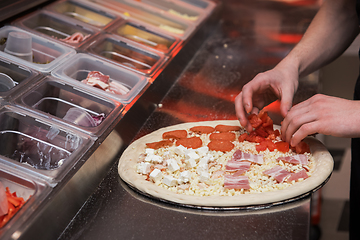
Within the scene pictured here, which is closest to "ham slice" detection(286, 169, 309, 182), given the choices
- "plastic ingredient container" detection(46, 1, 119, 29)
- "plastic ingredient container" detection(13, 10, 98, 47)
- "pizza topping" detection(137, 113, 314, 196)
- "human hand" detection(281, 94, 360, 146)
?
"pizza topping" detection(137, 113, 314, 196)

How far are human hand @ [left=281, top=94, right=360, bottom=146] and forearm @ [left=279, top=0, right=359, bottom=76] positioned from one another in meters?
0.46

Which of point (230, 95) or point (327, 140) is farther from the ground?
point (230, 95)

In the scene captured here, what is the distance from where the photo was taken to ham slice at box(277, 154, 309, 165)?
6.07ft

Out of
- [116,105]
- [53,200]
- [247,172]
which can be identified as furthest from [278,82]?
[53,200]

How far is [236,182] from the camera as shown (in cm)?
170

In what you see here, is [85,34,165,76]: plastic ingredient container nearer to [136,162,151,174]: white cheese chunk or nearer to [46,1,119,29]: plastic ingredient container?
[46,1,119,29]: plastic ingredient container

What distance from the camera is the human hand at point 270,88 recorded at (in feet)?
6.44

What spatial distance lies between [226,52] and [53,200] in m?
2.36

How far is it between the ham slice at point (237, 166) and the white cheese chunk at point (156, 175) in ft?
1.17

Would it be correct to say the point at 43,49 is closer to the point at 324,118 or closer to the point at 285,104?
the point at 285,104

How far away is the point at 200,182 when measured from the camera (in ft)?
5.74

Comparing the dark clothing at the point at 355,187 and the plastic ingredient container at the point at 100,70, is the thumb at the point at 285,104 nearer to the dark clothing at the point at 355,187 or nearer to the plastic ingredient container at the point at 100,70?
the dark clothing at the point at 355,187

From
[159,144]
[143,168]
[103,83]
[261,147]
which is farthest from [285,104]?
[103,83]

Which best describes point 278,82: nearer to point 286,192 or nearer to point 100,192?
point 286,192
